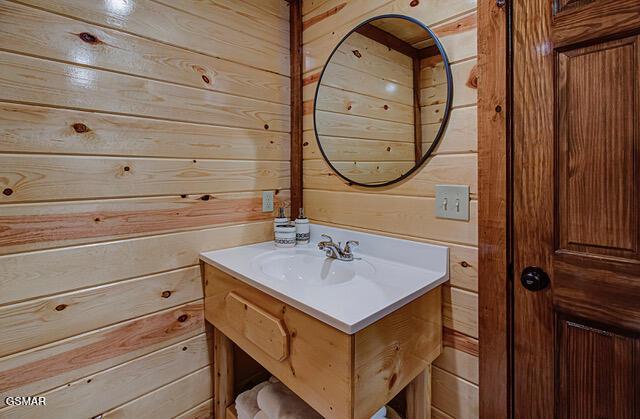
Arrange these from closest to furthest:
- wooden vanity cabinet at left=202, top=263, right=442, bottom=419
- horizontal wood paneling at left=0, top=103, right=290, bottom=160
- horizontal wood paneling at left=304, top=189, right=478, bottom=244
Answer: wooden vanity cabinet at left=202, top=263, right=442, bottom=419 < horizontal wood paneling at left=0, top=103, right=290, bottom=160 < horizontal wood paneling at left=304, top=189, right=478, bottom=244

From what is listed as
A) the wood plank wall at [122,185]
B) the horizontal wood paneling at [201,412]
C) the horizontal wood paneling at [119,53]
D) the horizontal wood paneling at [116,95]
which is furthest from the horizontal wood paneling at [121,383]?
the horizontal wood paneling at [119,53]

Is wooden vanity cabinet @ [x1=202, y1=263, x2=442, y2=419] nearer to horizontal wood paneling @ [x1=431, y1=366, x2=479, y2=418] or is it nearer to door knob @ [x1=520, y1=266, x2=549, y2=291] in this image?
horizontal wood paneling @ [x1=431, y1=366, x2=479, y2=418]

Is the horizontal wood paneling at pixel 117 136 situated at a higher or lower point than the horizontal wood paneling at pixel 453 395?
higher

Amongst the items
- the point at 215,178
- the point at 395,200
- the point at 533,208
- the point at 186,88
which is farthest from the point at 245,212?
the point at 533,208

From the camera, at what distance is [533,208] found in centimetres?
93

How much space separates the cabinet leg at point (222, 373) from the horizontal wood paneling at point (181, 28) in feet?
4.20

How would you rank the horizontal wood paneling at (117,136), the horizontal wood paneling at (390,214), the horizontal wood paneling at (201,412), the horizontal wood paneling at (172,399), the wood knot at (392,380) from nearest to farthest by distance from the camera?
1. the wood knot at (392,380)
2. the horizontal wood paneling at (117,136)
3. the horizontal wood paneling at (390,214)
4. the horizontal wood paneling at (172,399)
5. the horizontal wood paneling at (201,412)

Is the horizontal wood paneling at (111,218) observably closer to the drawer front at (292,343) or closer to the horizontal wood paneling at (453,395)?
the drawer front at (292,343)

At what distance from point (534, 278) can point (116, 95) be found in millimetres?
1560

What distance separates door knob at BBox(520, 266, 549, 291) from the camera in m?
0.93

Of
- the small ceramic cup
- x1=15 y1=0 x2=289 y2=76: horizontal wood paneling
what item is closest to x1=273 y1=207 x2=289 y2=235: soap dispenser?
the small ceramic cup

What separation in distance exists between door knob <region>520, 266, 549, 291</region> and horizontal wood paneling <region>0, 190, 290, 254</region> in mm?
1175

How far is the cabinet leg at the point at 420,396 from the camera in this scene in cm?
111

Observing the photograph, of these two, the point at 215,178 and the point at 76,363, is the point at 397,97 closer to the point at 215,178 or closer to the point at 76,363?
the point at 215,178
